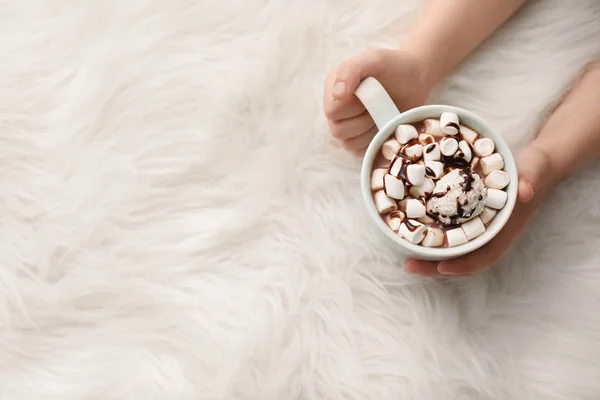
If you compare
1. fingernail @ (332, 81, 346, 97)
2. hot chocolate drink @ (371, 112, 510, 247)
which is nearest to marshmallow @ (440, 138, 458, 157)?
hot chocolate drink @ (371, 112, 510, 247)

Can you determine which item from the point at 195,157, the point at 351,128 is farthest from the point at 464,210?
the point at 195,157

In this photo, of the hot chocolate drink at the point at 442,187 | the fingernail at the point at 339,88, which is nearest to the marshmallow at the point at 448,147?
the hot chocolate drink at the point at 442,187

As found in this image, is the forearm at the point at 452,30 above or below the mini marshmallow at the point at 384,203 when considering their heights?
above

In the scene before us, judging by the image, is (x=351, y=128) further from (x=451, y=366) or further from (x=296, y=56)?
(x=451, y=366)

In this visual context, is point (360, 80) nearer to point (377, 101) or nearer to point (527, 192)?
point (377, 101)

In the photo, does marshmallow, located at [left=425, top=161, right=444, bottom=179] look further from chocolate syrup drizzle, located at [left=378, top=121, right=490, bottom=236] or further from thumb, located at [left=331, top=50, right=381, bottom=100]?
thumb, located at [left=331, top=50, right=381, bottom=100]

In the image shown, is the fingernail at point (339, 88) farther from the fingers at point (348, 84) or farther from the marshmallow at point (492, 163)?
the marshmallow at point (492, 163)

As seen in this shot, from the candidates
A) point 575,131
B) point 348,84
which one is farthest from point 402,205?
point 575,131
